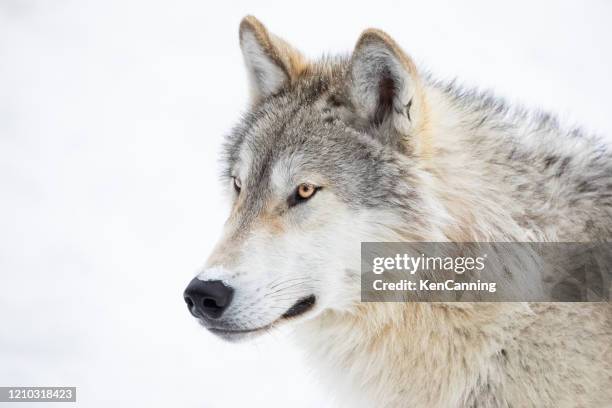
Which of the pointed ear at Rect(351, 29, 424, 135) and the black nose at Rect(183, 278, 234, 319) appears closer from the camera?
the black nose at Rect(183, 278, 234, 319)

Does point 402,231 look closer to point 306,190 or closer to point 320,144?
point 306,190

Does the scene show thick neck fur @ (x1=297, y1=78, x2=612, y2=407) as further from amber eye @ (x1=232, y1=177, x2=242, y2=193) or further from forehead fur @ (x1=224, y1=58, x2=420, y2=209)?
amber eye @ (x1=232, y1=177, x2=242, y2=193)

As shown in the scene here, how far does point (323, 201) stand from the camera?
3.44 meters

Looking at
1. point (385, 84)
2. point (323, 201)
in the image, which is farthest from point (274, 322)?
point (385, 84)

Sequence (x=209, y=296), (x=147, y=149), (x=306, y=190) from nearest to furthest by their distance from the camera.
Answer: (x=209, y=296)
(x=306, y=190)
(x=147, y=149)

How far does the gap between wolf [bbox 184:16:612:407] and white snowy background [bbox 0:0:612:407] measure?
557 millimetres

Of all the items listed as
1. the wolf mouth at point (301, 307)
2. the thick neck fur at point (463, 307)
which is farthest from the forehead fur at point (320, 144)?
the wolf mouth at point (301, 307)

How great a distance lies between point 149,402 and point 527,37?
1124cm

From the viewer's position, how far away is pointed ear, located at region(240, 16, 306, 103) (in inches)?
165

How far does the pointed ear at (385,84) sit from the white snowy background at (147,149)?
969 mm

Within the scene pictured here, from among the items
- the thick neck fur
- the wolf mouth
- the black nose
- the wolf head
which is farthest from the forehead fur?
the black nose

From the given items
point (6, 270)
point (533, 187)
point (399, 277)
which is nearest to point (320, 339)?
point (399, 277)

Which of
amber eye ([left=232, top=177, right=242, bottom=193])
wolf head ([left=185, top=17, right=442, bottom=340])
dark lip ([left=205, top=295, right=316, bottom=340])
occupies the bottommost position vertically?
dark lip ([left=205, top=295, right=316, bottom=340])

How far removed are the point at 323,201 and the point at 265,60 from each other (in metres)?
1.27
